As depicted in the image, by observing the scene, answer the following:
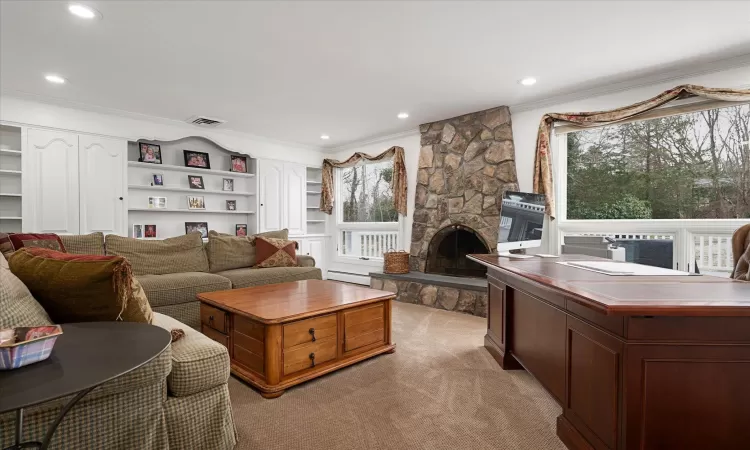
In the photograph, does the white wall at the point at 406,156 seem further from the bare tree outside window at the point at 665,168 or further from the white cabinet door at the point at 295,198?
the bare tree outside window at the point at 665,168

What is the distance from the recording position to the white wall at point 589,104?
308cm

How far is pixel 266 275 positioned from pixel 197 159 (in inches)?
94.3

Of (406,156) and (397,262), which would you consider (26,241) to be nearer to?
(397,262)

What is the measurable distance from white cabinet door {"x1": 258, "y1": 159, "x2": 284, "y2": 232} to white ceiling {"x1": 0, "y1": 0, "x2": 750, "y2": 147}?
1.66m

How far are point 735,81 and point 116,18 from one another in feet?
15.2

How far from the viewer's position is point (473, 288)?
413 cm

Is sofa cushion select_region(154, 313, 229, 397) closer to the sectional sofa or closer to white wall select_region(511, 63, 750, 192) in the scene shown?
the sectional sofa

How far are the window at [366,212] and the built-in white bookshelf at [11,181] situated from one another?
4111 mm

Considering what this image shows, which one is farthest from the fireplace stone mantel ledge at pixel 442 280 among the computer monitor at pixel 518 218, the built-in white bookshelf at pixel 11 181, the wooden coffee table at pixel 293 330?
the built-in white bookshelf at pixel 11 181

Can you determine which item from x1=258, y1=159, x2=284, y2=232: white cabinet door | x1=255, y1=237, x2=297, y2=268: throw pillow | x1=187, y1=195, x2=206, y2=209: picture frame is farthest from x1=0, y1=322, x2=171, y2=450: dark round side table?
x1=258, y1=159, x2=284, y2=232: white cabinet door

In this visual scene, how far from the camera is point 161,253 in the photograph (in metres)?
3.80

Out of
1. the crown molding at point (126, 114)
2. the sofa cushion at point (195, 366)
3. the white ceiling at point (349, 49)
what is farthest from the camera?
the crown molding at point (126, 114)

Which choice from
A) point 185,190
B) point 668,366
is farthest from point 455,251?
point 185,190

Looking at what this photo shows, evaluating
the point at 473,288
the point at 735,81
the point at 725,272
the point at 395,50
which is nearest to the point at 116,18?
the point at 395,50
